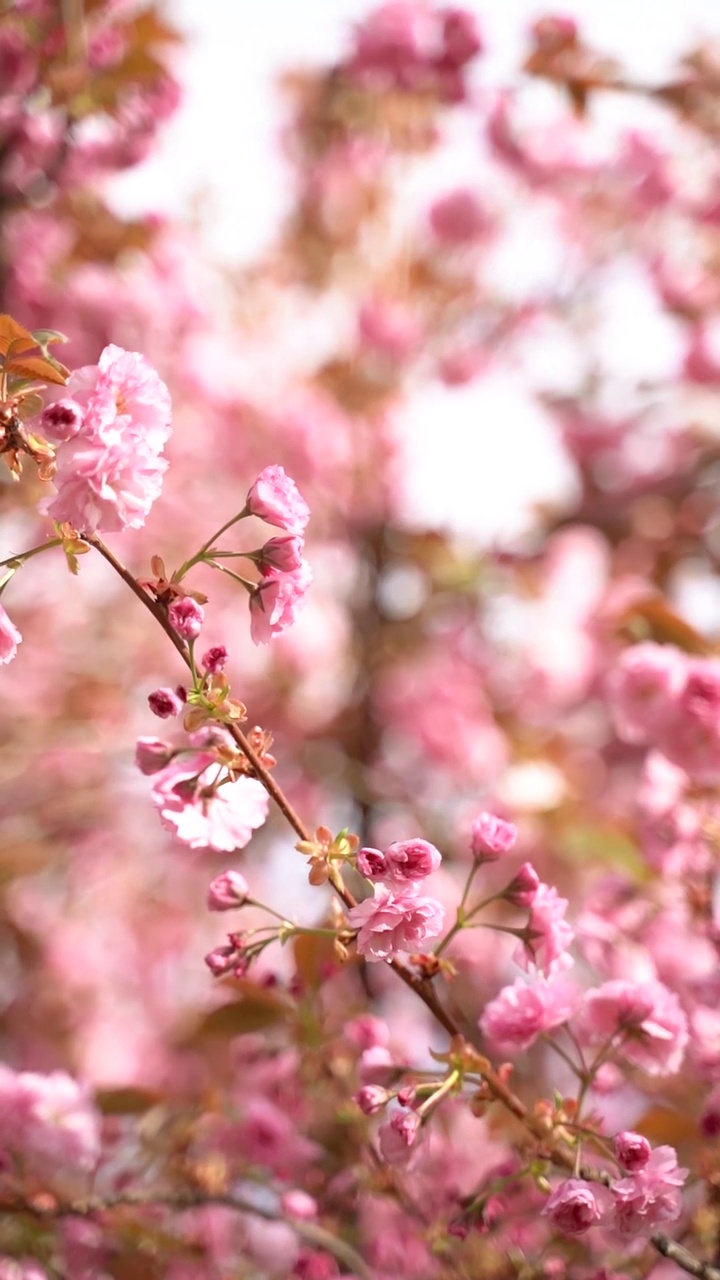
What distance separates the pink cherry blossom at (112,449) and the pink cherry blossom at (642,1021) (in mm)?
414

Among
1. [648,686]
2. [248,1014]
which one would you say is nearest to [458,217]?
[648,686]

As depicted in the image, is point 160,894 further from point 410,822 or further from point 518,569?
point 518,569

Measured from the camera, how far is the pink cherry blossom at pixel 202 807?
24.2 inches

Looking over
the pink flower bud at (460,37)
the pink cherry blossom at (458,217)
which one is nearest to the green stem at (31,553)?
the pink flower bud at (460,37)

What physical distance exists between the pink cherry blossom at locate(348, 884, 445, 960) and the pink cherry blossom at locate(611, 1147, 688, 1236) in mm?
166

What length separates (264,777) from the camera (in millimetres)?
580

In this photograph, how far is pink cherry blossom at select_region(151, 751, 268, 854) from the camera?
2.02ft

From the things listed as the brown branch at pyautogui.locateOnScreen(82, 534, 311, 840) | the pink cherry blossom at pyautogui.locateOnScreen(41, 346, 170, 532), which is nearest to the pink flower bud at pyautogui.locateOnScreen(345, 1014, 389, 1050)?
the brown branch at pyautogui.locateOnScreen(82, 534, 311, 840)

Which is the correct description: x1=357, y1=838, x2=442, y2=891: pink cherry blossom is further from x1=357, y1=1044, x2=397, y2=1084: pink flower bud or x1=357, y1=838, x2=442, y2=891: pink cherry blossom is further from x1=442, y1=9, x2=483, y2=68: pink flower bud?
x1=442, y1=9, x2=483, y2=68: pink flower bud

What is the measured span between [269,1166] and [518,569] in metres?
1.09

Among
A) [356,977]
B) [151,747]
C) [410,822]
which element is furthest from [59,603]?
[151,747]

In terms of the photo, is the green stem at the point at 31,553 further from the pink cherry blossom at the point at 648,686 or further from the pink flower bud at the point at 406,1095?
the pink cherry blossom at the point at 648,686

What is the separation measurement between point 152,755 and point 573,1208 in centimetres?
30

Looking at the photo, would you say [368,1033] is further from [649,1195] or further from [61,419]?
[61,419]
